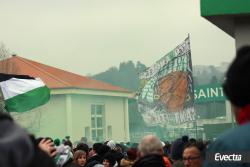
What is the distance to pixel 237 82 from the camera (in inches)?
94.1

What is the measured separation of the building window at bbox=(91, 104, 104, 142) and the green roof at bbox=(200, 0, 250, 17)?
244 feet

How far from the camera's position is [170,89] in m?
19.0

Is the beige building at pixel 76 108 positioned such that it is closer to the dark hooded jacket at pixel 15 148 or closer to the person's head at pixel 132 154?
the person's head at pixel 132 154

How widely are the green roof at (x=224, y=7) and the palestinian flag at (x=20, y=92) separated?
3.78 meters

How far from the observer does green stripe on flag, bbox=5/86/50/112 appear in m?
13.3

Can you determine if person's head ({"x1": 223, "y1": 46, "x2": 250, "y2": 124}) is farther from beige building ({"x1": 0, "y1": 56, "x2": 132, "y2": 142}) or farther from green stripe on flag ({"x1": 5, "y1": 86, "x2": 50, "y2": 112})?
beige building ({"x1": 0, "y1": 56, "x2": 132, "y2": 142})

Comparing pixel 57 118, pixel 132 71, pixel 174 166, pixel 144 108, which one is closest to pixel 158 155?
pixel 174 166

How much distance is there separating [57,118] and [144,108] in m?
61.2

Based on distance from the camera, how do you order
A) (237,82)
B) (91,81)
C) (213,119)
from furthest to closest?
(91,81), (213,119), (237,82)

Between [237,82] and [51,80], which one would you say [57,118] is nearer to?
[51,80]

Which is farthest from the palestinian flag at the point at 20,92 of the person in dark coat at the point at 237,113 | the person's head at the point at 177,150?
the person in dark coat at the point at 237,113

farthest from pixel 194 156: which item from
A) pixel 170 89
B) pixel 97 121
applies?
pixel 97 121

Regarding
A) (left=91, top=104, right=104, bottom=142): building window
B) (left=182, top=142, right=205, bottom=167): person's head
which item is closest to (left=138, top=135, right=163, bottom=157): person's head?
(left=182, top=142, right=205, bottom=167): person's head

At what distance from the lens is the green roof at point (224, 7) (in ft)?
37.8
